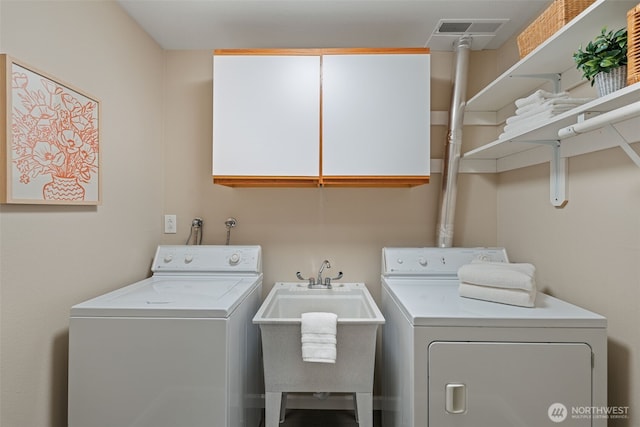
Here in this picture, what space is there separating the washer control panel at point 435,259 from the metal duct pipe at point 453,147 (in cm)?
12

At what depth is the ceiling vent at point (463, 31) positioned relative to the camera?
2.03 meters

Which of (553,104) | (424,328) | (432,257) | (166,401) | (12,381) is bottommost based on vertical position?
(166,401)

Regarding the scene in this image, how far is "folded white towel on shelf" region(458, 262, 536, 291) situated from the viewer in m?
1.47

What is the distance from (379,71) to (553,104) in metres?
0.97

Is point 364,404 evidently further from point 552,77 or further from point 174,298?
point 552,77

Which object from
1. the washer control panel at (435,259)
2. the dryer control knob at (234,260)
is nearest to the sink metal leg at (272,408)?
the dryer control knob at (234,260)

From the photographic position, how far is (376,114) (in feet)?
6.71

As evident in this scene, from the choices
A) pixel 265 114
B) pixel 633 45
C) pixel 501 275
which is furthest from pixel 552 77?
pixel 265 114

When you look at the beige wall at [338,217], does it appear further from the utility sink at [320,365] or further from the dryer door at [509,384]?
the dryer door at [509,384]

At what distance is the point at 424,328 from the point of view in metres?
1.37

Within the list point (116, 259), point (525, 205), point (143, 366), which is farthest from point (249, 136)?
point (525, 205)

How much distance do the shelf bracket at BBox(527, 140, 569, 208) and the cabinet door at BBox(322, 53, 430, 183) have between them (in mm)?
609

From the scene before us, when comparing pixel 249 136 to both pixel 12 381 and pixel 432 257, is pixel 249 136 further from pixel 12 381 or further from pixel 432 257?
pixel 12 381

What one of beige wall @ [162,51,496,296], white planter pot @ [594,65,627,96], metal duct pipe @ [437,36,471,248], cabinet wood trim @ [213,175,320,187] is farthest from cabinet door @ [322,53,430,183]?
white planter pot @ [594,65,627,96]
